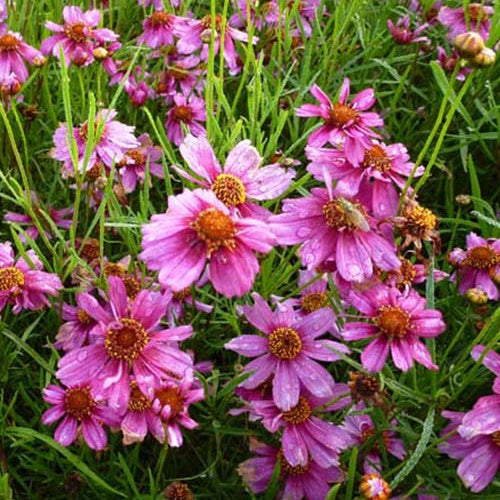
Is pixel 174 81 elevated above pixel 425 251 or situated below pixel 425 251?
above

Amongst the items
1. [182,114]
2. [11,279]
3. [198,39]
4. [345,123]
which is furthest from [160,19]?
[11,279]

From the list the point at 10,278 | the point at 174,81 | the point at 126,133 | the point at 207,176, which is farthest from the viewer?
the point at 174,81

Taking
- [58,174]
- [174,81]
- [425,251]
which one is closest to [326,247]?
[425,251]

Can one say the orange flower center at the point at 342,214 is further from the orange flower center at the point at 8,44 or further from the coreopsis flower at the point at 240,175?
the orange flower center at the point at 8,44

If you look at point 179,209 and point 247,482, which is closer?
point 179,209

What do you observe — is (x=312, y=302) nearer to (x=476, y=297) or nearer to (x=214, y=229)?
(x=476, y=297)

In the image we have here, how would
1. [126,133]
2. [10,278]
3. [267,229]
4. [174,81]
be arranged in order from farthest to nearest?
[174,81], [126,133], [10,278], [267,229]

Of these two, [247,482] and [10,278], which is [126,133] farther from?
[247,482]
